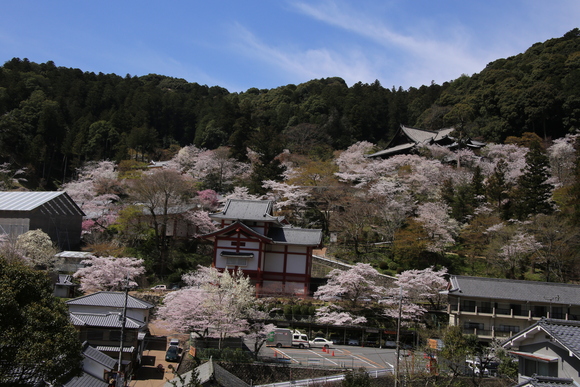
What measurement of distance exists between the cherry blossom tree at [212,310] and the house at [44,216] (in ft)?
43.4

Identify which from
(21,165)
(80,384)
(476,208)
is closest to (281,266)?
(476,208)

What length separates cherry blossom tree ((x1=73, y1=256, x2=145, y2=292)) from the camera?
27266 millimetres

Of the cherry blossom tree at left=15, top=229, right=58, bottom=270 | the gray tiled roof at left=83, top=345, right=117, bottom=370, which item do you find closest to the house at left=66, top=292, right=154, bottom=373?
the gray tiled roof at left=83, top=345, right=117, bottom=370

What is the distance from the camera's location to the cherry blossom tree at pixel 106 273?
27266mm

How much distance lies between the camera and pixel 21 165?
169ft

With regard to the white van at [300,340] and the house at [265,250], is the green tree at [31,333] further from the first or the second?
the house at [265,250]

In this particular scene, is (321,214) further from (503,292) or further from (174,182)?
(503,292)

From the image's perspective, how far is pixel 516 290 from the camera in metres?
25.4

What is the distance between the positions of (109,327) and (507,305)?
19.1m

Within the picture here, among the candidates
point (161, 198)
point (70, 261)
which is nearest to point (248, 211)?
point (161, 198)

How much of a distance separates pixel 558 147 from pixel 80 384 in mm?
40767

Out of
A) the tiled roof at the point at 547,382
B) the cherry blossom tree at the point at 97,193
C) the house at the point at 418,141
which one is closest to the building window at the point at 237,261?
the cherry blossom tree at the point at 97,193

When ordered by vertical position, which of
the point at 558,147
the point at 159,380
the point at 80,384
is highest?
the point at 558,147

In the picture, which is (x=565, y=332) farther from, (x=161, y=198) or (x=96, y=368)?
(x=161, y=198)
